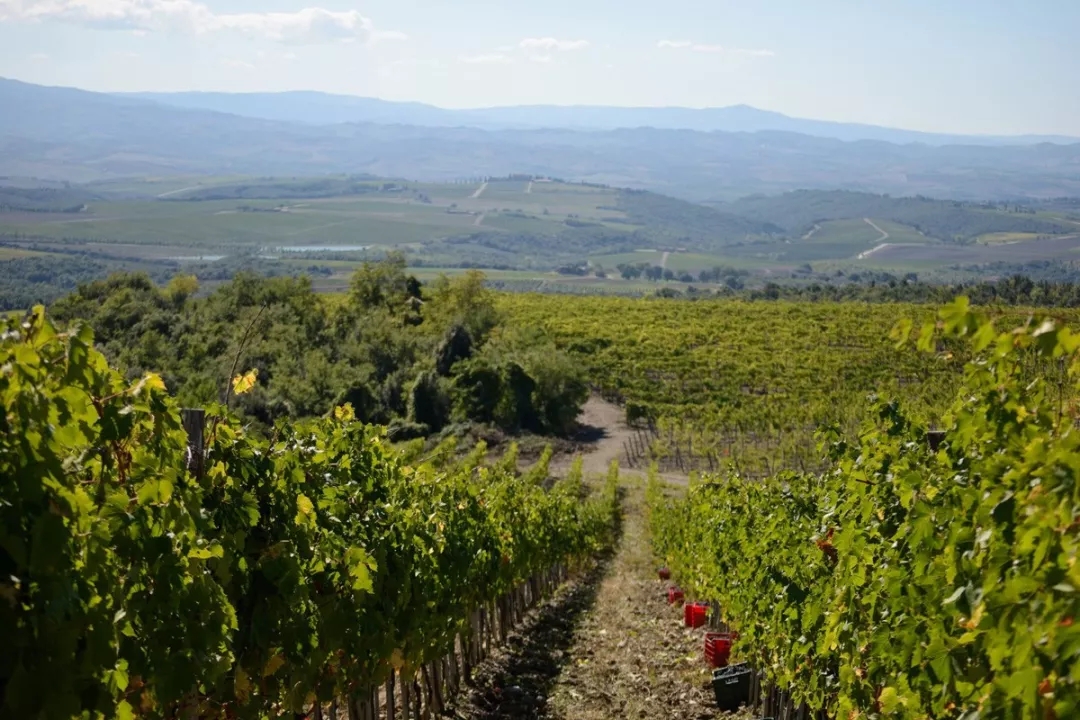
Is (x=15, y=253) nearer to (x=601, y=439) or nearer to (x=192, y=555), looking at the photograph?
(x=601, y=439)

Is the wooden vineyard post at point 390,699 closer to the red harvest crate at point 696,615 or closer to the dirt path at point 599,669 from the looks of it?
the dirt path at point 599,669

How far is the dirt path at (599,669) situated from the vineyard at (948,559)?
1681 millimetres

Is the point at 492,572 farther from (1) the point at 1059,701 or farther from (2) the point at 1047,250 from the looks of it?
(2) the point at 1047,250

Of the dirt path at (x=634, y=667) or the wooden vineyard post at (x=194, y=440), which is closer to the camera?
the wooden vineyard post at (x=194, y=440)

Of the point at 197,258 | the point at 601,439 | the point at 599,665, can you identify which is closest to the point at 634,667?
the point at 599,665

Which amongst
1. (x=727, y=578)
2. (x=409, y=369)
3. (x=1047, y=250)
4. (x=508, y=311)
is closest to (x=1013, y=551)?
(x=727, y=578)

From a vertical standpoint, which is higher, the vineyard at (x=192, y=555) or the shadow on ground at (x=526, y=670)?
the vineyard at (x=192, y=555)

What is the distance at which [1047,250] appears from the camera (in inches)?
7559

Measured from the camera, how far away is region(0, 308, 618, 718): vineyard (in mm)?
3025

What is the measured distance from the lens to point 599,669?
12.3 meters

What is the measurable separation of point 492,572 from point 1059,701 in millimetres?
9068

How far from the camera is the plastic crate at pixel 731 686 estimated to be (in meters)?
10.3

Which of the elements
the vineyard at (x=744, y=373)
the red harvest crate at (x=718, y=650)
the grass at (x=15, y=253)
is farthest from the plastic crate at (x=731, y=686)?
the grass at (x=15, y=253)

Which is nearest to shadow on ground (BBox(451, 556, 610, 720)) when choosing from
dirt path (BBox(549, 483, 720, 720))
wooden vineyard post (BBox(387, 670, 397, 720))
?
dirt path (BBox(549, 483, 720, 720))
